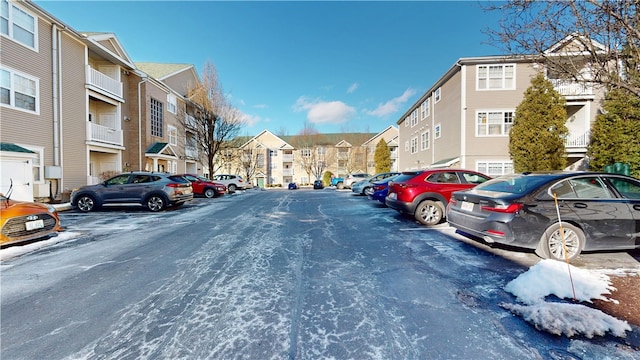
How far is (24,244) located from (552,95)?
23229mm

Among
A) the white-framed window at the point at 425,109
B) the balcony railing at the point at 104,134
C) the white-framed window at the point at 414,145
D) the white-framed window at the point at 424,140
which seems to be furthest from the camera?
the white-framed window at the point at 414,145

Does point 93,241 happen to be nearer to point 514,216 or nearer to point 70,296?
point 70,296

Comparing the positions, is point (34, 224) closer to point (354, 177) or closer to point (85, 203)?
point (85, 203)

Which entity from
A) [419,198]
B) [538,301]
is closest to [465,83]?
[419,198]

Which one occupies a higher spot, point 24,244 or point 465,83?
point 465,83

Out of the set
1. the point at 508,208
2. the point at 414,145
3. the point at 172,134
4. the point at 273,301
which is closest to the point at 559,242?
the point at 508,208

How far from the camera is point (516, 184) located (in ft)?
15.5

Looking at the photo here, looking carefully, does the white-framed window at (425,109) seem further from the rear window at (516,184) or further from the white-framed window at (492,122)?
the rear window at (516,184)

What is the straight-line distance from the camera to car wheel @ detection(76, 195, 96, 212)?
403 inches

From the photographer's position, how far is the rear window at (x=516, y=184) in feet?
14.5

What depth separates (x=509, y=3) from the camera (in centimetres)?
426

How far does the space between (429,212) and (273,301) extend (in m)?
5.56

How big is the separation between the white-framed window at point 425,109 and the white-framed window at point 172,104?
23021mm

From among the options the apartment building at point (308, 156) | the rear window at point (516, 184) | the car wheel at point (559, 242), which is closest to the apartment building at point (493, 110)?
the rear window at point (516, 184)
